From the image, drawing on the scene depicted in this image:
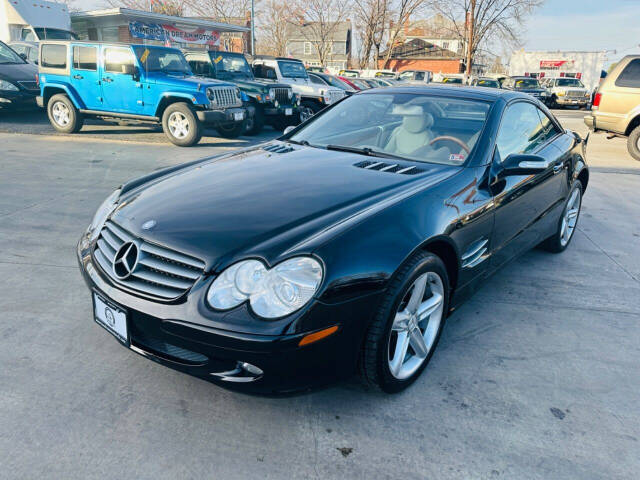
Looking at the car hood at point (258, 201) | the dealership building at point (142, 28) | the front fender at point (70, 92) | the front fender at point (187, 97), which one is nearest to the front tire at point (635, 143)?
the front fender at point (187, 97)

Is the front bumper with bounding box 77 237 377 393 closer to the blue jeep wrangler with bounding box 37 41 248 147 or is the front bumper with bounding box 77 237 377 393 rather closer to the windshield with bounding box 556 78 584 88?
the blue jeep wrangler with bounding box 37 41 248 147

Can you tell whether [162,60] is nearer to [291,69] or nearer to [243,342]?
[291,69]

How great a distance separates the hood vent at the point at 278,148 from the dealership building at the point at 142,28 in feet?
56.9

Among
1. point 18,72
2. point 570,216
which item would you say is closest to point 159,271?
point 570,216

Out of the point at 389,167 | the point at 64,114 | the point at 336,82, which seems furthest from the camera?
the point at 336,82

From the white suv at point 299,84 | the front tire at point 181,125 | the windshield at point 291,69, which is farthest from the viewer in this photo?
the windshield at point 291,69

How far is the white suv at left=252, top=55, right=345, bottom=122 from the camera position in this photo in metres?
13.2

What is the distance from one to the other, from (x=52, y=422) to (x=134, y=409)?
34 centimetres

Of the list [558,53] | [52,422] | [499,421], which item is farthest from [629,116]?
[558,53]

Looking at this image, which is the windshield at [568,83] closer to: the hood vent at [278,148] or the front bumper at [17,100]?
the front bumper at [17,100]

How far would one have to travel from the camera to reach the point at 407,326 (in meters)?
2.36

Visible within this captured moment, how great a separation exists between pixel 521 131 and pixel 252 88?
8839 millimetres

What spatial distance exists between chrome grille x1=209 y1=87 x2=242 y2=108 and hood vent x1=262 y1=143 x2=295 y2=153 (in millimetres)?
6292

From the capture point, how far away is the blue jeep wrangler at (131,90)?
9.29 metres
